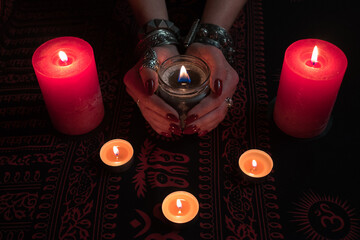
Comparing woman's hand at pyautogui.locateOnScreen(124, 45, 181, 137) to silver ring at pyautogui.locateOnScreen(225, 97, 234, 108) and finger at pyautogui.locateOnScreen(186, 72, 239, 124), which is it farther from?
silver ring at pyautogui.locateOnScreen(225, 97, 234, 108)

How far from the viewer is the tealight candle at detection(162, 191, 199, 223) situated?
32.4 inches

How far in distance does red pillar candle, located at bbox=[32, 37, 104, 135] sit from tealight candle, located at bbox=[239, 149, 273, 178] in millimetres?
381

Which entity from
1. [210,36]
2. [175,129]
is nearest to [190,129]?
[175,129]

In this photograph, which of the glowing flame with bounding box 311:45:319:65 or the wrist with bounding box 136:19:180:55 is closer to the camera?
the glowing flame with bounding box 311:45:319:65

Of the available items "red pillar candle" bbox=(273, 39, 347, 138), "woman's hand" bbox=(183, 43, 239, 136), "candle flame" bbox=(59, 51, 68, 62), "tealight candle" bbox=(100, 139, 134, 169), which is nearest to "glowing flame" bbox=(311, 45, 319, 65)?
"red pillar candle" bbox=(273, 39, 347, 138)

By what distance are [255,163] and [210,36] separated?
14.2 inches

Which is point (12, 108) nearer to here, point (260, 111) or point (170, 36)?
point (170, 36)

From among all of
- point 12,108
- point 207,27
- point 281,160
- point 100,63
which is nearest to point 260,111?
point 281,160

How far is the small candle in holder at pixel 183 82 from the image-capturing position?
863 millimetres

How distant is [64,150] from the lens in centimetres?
97

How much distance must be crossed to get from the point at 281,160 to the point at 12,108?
70cm

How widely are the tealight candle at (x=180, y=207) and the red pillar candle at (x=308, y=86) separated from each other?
1.02 ft

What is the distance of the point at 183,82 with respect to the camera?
881 millimetres

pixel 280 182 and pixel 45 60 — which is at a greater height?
pixel 45 60
